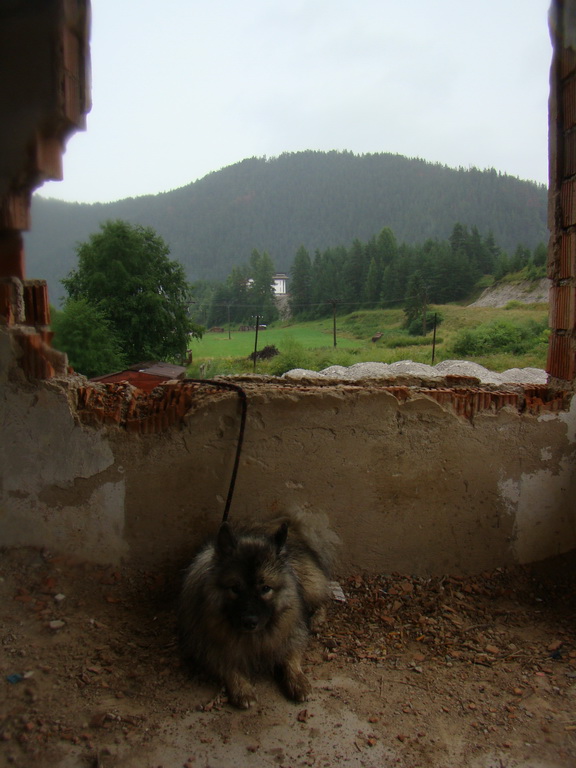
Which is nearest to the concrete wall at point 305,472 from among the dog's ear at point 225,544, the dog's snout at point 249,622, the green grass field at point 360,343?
the dog's ear at point 225,544

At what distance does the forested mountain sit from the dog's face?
179 centimetres

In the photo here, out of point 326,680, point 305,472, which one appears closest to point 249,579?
point 326,680

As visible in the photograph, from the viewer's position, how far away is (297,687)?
2.39 meters

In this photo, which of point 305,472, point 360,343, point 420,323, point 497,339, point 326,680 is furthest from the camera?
point 497,339

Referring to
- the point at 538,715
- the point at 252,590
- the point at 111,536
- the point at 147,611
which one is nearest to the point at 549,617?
the point at 538,715

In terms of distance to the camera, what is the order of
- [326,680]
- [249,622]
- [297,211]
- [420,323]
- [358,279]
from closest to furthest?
[249,622]
[326,680]
[358,279]
[420,323]
[297,211]

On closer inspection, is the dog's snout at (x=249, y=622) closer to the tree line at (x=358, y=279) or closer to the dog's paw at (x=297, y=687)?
the dog's paw at (x=297, y=687)

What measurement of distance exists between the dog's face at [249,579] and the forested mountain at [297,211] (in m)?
1.79

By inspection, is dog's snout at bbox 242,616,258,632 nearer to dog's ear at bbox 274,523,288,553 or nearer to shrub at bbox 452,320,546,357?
dog's ear at bbox 274,523,288,553

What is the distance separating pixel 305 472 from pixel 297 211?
115 ft

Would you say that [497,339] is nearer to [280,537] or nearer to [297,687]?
[280,537]

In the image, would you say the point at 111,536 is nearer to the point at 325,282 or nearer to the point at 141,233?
the point at 141,233

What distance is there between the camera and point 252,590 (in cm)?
240

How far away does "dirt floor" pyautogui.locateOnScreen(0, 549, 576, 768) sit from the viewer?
2.05 m
